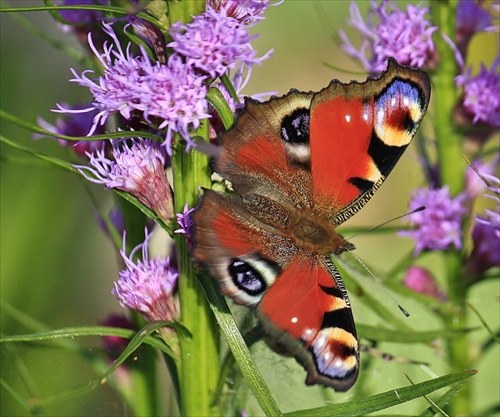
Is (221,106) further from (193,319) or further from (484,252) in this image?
(484,252)

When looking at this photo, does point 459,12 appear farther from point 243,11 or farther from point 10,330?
point 10,330

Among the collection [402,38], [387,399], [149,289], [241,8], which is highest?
[402,38]

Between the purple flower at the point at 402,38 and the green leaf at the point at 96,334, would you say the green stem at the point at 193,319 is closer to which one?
the green leaf at the point at 96,334

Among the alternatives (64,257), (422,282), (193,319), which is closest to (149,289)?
(193,319)

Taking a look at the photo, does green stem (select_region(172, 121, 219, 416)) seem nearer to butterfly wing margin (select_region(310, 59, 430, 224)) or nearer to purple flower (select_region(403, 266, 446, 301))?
butterfly wing margin (select_region(310, 59, 430, 224))

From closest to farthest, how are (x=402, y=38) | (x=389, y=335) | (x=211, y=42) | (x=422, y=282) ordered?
(x=211, y=42) → (x=389, y=335) → (x=402, y=38) → (x=422, y=282)

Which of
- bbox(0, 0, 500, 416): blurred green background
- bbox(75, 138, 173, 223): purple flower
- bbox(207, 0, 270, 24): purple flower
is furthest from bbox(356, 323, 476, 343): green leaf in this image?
bbox(207, 0, 270, 24): purple flower
